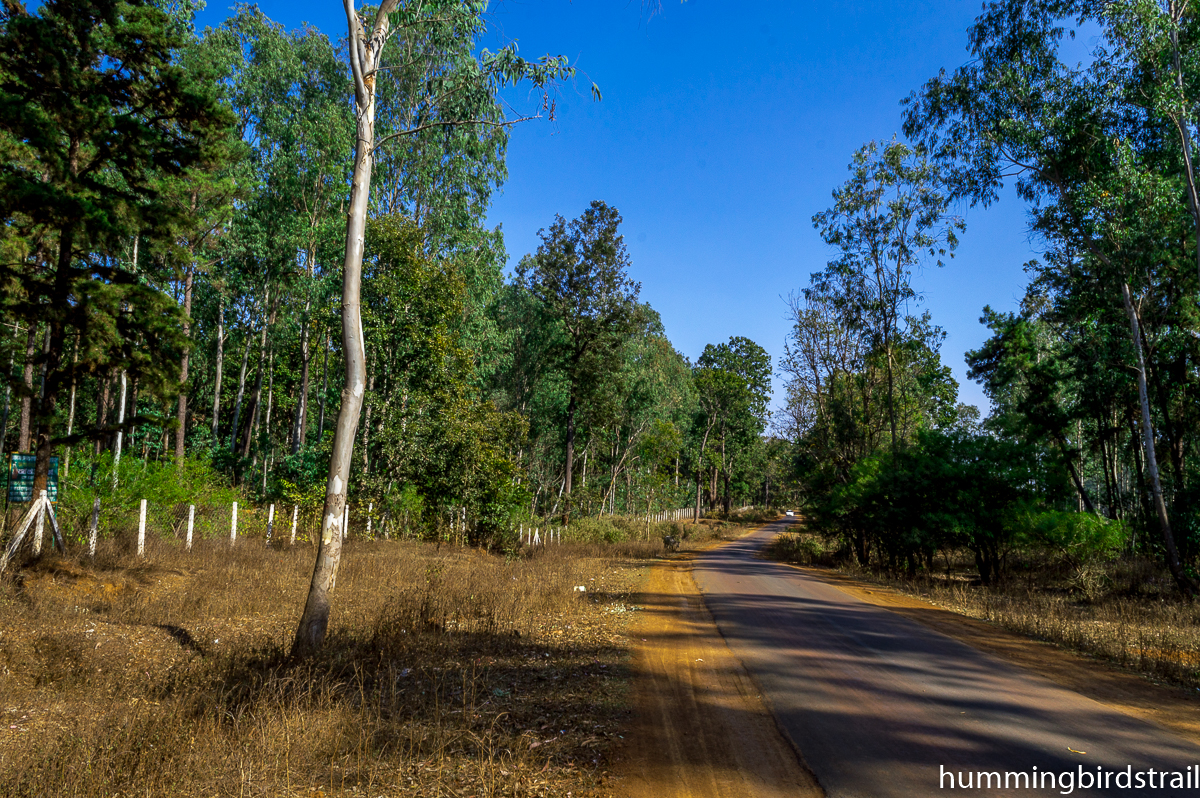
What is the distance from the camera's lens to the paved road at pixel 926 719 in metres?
4.45

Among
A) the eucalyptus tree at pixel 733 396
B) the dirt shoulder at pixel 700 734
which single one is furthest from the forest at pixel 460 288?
the eucalyptus tree at pixel 733 396

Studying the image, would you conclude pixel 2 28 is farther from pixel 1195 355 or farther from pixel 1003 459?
pixel 1195 355

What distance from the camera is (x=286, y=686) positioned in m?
5.95

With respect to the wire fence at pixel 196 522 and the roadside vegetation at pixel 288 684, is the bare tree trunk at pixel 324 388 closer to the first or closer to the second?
the wire fence at pixel 196 522

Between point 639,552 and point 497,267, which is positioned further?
point 497,267

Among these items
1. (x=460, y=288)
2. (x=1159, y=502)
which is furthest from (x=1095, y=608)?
(x=460, y=288)

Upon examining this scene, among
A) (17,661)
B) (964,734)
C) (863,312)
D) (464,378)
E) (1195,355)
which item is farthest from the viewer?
(863,312)

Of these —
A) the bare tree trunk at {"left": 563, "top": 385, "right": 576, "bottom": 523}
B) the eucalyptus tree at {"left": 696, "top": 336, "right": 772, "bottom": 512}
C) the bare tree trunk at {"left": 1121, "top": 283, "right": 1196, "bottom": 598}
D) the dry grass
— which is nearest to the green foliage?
the bare tree trunk at {"left": 563, "top": 385, "right": 576, "bottom": 523}

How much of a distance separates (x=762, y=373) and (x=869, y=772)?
216ft

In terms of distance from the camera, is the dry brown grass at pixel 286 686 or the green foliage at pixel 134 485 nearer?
the dry brown grass at pixel 286 686

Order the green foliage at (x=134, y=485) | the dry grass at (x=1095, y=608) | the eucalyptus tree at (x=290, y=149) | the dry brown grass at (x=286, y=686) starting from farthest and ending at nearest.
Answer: the eucalyptus tree at (x=290, y=149) → the green foliage at (x=134, y=485) → the dry grass at (x=1095, y=608) → the dry brown grass at (x=286, y=686)

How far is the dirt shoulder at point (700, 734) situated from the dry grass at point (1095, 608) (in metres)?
4.96

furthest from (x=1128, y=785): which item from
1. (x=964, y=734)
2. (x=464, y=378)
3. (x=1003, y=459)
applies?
(x=464, y=378)

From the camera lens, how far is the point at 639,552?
27047 millimetres
